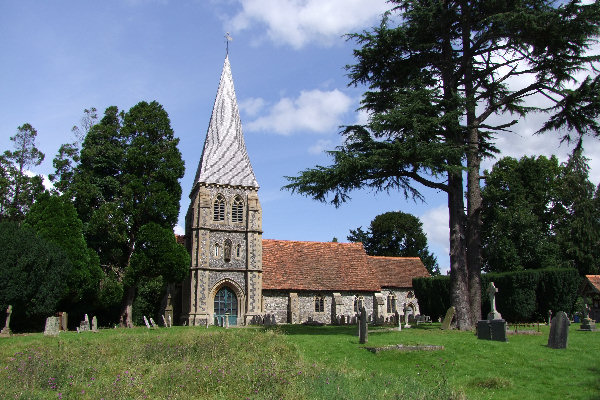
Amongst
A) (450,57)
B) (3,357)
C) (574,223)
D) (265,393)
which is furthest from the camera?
(574,223)

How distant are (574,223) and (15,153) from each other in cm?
4253

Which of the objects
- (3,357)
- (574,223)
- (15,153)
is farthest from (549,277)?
(15,153)

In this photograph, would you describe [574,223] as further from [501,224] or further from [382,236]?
[382,236]

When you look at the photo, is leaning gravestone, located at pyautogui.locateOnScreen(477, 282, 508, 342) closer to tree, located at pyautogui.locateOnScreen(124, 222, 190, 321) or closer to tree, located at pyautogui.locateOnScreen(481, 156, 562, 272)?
tree, located at pyautogui.locateOnScreen(481, 156, 562, 272)

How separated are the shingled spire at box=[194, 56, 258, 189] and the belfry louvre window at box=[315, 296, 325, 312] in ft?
30.3

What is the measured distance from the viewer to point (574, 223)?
40094 mm

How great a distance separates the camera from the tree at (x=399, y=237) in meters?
54.1

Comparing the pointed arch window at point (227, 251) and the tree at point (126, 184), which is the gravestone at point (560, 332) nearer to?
the tree at point (126, 184)

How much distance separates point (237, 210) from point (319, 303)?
8.92 metres

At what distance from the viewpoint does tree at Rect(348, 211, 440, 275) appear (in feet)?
177

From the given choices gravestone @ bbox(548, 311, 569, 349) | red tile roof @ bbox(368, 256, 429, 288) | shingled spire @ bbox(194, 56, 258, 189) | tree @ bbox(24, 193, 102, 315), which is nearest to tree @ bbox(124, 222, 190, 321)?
tree @ bbox(24, 193, 102, 315)

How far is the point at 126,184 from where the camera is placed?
101 feet

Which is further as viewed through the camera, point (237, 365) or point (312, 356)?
point (312, 356)

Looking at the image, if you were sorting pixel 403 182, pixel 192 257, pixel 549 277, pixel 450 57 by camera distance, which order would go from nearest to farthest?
pixel 403 182, pixel 450 57, pixel 549 277, pixel 192 257
